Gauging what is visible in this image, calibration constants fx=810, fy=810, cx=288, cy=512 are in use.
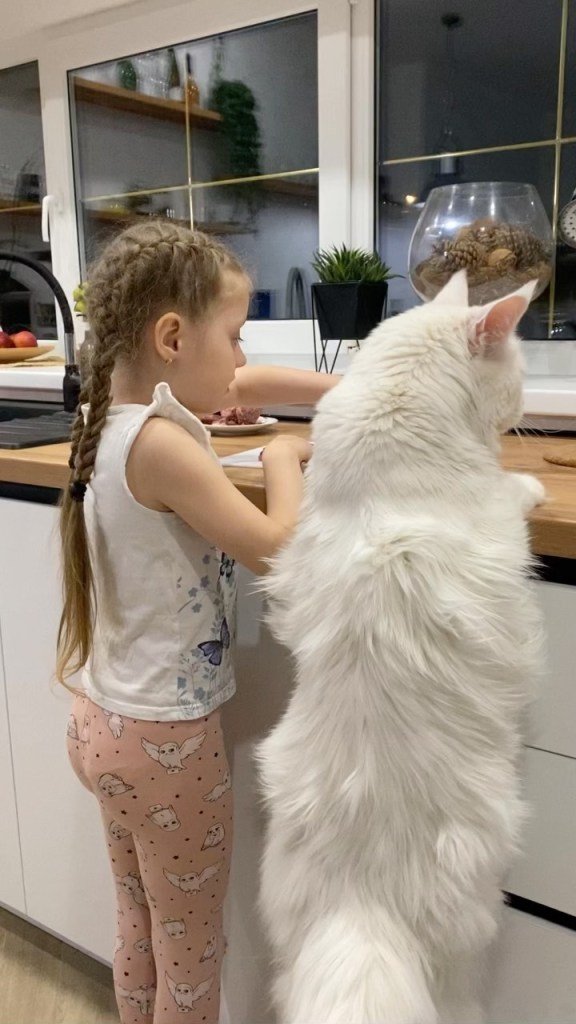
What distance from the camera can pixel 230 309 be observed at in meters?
0.94

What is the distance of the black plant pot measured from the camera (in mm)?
1404

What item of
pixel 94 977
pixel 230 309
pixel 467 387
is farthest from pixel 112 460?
pixel 94 977

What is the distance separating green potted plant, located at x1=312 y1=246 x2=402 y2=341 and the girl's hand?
50 centimetres

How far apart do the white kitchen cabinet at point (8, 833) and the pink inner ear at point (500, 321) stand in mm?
1022

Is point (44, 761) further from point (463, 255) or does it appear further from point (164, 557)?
point (463, 255)

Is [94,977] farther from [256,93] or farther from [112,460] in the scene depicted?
[256,93]

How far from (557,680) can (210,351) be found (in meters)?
0.52

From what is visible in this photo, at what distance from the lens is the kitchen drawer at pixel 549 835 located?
0.88 m

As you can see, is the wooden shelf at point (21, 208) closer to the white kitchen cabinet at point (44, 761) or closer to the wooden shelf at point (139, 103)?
the wooden shelf at point (139, 103)

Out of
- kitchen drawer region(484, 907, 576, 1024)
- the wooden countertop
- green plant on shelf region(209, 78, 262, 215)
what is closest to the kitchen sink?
the wooden countertop

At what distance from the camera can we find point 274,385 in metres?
1.17

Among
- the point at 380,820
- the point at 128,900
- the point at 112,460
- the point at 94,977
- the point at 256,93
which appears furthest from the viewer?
the point at 256,93

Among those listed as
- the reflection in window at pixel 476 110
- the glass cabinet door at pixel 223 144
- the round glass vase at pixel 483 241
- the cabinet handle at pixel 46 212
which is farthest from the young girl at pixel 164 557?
the cabinet handle at pixel 46 212

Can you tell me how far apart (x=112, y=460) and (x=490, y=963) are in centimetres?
73
